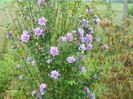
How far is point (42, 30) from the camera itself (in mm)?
3104

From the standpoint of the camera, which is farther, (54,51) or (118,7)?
(118,7)

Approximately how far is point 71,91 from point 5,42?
284cm

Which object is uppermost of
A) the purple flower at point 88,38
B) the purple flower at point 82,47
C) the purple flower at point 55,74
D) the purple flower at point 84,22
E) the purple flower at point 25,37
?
the purple flower at point 84,22

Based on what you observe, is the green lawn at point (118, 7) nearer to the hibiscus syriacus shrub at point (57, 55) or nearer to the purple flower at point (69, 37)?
the hibiscus syriacus shrub at point (57, 55)

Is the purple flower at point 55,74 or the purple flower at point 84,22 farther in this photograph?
the purple flower at point 84,22

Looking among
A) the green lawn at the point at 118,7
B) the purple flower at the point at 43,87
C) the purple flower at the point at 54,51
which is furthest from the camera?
the green lawn at the point at 118,7

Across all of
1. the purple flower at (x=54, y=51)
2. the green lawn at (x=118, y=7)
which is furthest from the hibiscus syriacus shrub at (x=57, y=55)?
the green lawn at (x=118, y=7)

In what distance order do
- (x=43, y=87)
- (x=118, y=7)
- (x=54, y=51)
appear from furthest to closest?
(x=118, y=7)
(x=43, y=87)
(x=54, y=51)

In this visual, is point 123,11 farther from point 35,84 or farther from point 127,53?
point 35,84

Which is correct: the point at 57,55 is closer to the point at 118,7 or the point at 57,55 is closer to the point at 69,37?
the point at 69,37

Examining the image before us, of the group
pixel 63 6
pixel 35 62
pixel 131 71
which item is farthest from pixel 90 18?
pixel 131 71

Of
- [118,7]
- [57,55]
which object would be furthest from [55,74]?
[118,7]

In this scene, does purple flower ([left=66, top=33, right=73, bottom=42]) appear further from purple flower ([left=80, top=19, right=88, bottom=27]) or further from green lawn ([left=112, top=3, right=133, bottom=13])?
green lawn ([left=112, top=3, right=133, bottom=13])

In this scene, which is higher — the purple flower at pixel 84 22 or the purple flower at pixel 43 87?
the purple flower at pixel 84 22
